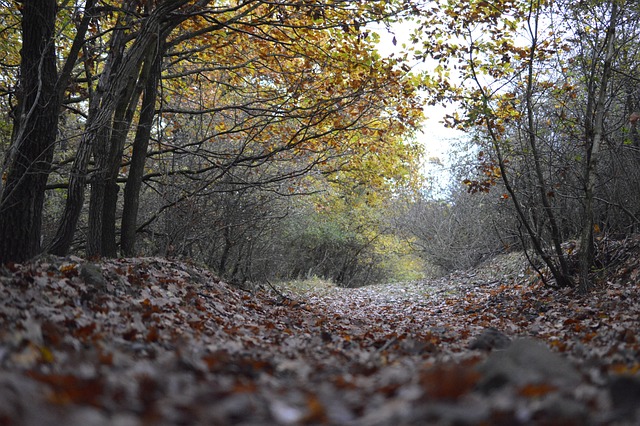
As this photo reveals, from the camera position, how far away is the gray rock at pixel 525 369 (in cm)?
232

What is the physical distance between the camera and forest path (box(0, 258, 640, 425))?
197 centimetres

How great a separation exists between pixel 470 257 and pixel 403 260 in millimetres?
9845

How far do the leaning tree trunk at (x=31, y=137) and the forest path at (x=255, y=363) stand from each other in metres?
0.60

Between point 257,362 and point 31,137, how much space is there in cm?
462

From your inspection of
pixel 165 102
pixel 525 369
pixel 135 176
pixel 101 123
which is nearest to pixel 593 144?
pixel 525 369

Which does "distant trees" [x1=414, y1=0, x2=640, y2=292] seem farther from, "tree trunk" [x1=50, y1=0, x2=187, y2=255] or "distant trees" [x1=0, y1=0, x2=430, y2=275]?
"tree trunk" [x1=50, y1=0, x2=187, y2=255]

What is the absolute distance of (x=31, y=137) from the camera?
20.0 ft

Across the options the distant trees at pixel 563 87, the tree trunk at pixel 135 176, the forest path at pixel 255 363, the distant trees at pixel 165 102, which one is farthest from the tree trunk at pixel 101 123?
the distant trees at pixel 563 87

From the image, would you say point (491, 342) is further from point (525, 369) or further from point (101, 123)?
point (101, 123)

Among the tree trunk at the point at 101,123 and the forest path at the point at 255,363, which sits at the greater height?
the tree trunk at the point at 101,123

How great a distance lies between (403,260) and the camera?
100.0ft

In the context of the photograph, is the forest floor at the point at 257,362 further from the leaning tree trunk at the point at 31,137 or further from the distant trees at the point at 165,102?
the distant trees at the point at 165,102

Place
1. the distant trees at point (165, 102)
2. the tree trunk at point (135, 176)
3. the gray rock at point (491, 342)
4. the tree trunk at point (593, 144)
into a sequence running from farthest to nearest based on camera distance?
the tree trunk at point (135, 176) → the tree trunk at point (593, 144) → the distant trees at point (165, 102) → the gray rock at point (491, 342)

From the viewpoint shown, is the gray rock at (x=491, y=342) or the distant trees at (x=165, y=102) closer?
the gray rock at (x=491, y=342)
